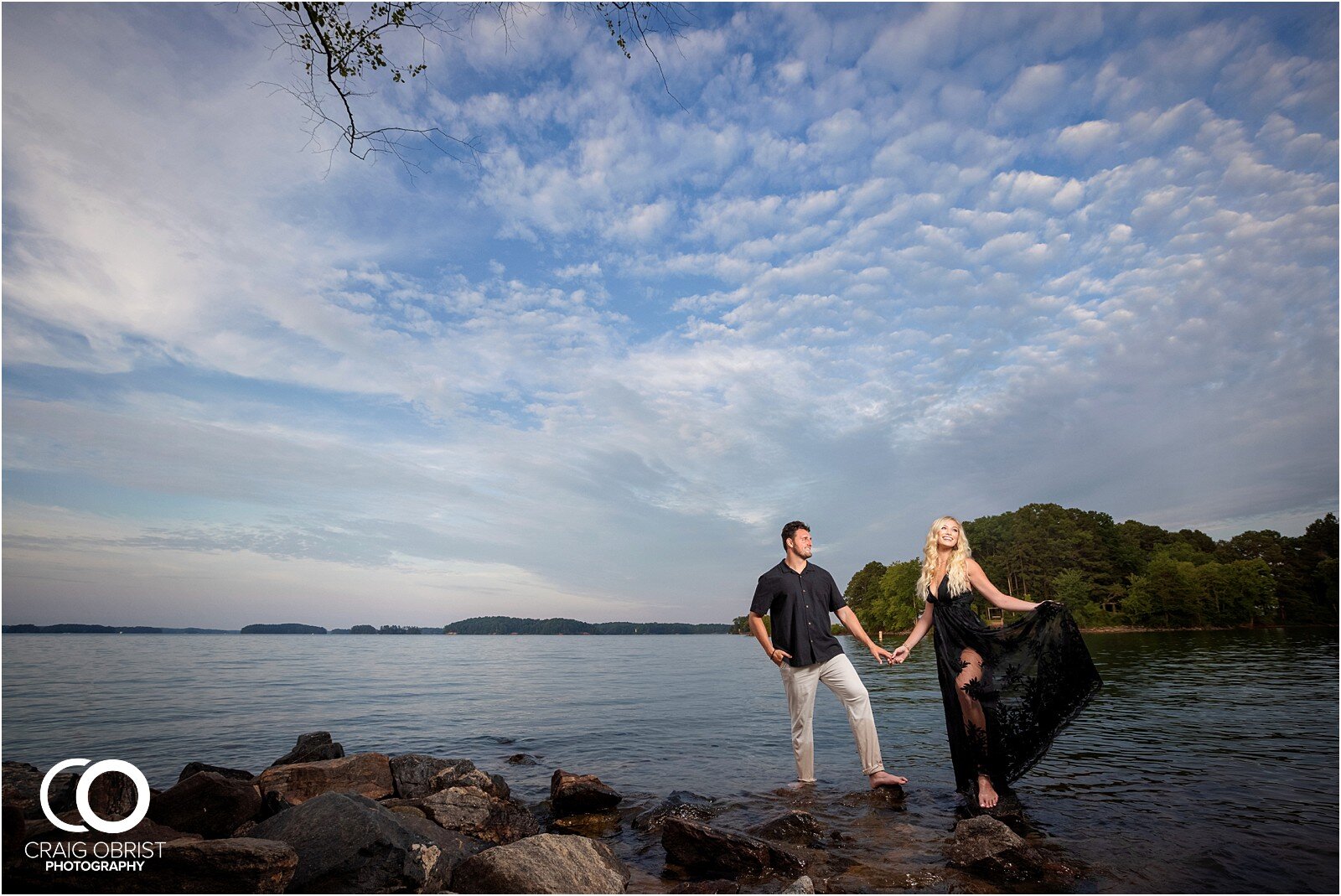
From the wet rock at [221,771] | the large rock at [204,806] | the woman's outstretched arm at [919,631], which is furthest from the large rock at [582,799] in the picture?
the wet rock at [221,771]

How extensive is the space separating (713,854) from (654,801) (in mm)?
2917

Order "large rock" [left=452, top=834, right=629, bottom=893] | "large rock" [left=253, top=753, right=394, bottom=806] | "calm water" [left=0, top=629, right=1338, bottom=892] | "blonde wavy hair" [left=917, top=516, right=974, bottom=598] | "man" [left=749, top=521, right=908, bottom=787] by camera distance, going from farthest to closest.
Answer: "large rock" [left=253, top=753, right=394, bottom=806] < "man" [left=749, top=521, right=908, bottom=787] < "blonde wavy hair" [left=917, top=516, right=974, bottom=598] < "calm water" [left=0, top=629, right=1338, bottom=892] < "large rock" [left=452, top=834, right=629, bottom=893]

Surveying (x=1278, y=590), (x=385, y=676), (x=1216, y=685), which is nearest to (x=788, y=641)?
(x=1216, y=685)

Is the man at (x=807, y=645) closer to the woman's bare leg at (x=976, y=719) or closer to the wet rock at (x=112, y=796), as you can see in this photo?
the woman's bare leg at (x=976, y=719)

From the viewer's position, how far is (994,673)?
7.48m

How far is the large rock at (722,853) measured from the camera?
5.46 metres

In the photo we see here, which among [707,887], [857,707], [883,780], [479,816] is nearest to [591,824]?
[479,816]

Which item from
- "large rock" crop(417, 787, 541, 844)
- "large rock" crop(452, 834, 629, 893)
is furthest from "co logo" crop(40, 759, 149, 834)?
"large rock" crop(452, 834, 629, 893)

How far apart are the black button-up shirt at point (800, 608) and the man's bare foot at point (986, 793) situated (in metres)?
2.06

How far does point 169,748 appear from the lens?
13.9 metres

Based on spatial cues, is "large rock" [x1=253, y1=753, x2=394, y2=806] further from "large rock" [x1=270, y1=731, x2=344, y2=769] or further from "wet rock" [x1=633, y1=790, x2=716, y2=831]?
"wet rock" [x1=633, y1=790, x2=716, y2=831]

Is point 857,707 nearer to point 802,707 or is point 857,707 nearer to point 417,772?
point 802,707

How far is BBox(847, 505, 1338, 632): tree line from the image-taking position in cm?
7538

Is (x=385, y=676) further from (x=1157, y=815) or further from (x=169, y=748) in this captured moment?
(x=1157, y=815)
